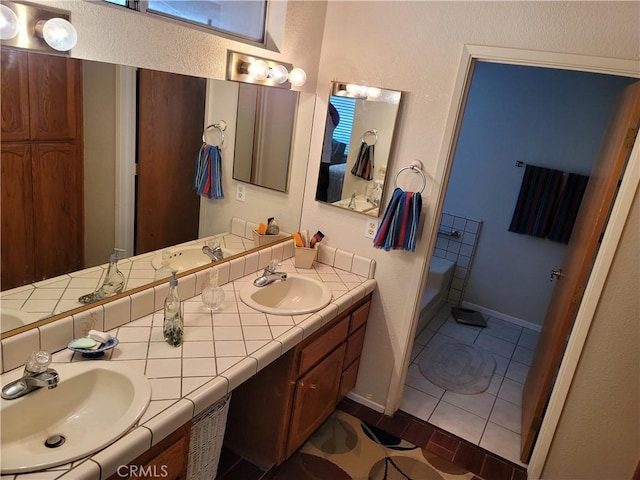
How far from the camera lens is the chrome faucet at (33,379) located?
1263 mm

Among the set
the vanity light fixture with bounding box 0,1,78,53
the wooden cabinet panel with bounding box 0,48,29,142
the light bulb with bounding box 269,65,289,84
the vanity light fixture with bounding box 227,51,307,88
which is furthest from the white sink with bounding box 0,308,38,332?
the light bulb with bounding box 269,65,289,84

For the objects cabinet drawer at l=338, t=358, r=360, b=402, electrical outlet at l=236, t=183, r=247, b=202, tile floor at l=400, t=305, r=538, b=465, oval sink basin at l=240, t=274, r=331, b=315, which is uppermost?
electrical outlet at l=236, t=183, r=247, b=202

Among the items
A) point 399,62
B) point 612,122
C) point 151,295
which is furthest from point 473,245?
point 151,295

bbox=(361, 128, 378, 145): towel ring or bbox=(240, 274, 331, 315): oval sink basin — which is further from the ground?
bbox=(361, 128, 378, 145): towel ring

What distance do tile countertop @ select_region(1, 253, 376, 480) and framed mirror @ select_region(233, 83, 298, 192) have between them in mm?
617

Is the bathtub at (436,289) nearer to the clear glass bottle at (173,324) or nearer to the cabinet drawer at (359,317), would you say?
the cabinet drawer at (359,317)

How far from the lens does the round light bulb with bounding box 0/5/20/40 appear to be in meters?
1.24

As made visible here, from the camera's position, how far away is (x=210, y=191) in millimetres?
2205

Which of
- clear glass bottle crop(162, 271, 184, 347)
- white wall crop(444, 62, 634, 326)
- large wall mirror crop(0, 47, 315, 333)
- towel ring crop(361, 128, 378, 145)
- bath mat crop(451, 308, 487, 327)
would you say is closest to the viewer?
large wall mirror crop(0, 47, 315, 333)

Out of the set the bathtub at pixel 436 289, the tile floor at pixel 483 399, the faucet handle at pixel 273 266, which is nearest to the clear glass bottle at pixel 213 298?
the faucet handle at pixel 273 266

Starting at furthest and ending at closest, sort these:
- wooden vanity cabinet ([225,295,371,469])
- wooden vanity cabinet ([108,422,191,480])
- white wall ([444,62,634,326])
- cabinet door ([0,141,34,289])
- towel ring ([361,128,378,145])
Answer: white wall ([444,62,634,326]), towel ring ([361,128,378,145]), wooden vanity cabinet ([225,295,371,469]), cabinet door ([0,141,34,289]), wooden vanity cabinet ([108,422,191,480])

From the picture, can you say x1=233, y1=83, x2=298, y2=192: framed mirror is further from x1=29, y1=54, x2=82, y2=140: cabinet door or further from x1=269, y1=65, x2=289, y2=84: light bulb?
x1=29, y1=54, x2=82, y2=140: cabinet door

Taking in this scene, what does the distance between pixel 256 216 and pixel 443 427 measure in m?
1.67

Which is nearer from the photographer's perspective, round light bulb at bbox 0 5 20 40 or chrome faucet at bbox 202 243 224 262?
round light bulb at bbox 0 5 20 40
